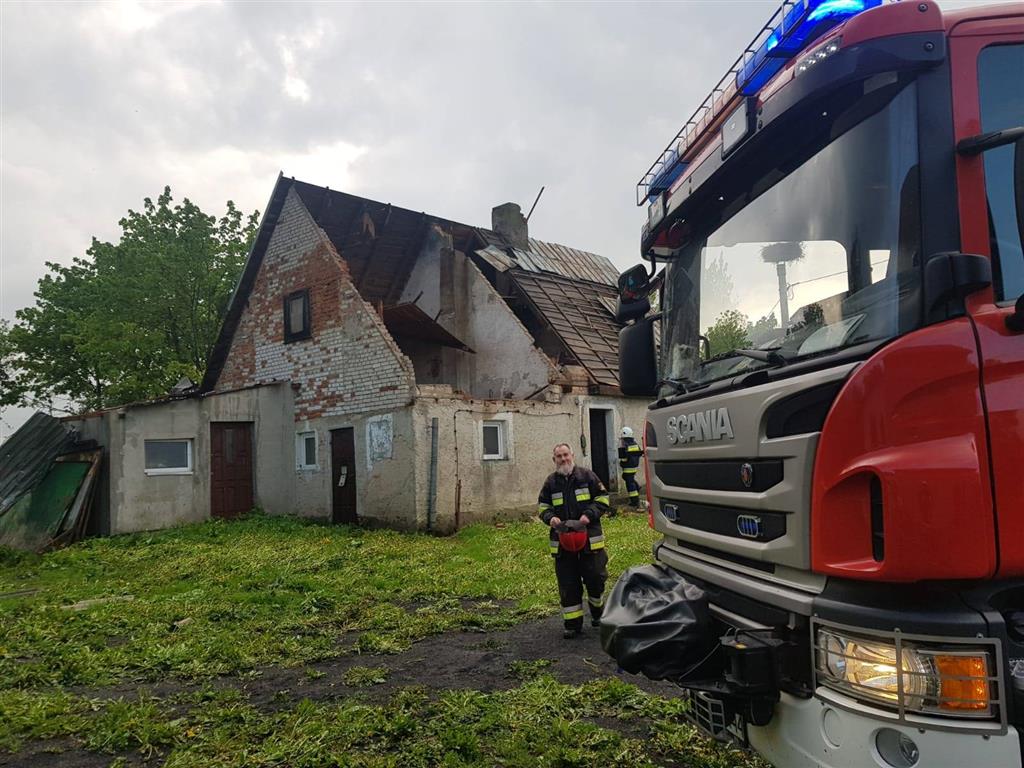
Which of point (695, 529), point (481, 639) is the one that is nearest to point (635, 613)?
point (695, 529)

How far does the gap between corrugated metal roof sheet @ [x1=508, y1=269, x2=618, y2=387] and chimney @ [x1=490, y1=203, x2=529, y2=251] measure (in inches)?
96.6

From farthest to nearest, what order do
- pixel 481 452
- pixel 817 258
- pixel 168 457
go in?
pixel 168 457 < pixel 481 452 < pixel 817 258

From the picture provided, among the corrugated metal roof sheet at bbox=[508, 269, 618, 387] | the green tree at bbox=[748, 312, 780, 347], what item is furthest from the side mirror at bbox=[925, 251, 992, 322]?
the corrugated metal roof sheet at bbox=[508, 269, 618, 387]

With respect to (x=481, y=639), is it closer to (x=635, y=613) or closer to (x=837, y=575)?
(x=635, y=613)

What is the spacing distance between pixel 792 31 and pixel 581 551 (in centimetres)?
425

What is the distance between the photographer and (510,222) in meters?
19.9

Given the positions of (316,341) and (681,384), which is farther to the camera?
(316,341)

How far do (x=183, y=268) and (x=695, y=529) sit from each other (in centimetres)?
2761

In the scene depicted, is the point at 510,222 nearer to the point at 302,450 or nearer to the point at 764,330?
the point at 302,450

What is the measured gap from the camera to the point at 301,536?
41.6ft

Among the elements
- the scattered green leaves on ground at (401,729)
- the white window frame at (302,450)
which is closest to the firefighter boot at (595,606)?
the scattered green leaves on ground at (401,729)

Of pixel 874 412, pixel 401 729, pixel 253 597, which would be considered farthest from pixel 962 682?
pixel 253 597

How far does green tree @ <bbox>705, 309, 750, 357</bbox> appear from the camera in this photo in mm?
3025

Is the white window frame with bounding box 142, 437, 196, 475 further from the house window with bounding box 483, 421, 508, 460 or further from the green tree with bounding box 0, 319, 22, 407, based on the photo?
the green tree with bounding box 0, 319, 22, 407
